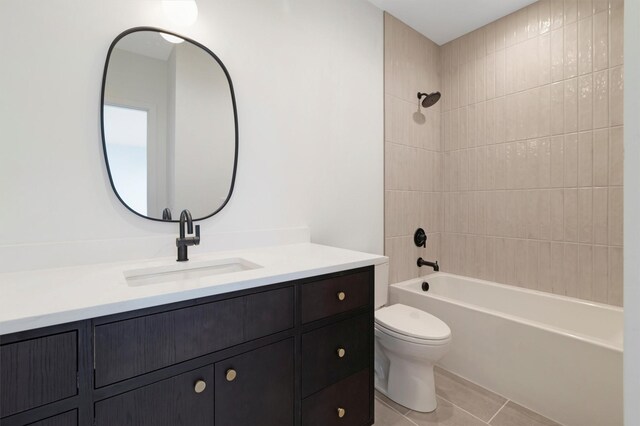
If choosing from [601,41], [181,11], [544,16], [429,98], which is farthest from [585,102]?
[181,11]

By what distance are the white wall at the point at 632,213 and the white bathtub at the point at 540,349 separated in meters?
1.34

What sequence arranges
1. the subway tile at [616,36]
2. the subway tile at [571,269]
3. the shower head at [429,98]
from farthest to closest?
the shower head at [429,98]
the subway tile at [571,269]
the subway tile at [616,36]

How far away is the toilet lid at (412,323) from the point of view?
1.56m

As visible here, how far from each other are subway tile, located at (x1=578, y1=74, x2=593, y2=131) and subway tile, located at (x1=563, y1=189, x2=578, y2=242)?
438 millimetres

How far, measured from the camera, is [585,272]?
1.95 m

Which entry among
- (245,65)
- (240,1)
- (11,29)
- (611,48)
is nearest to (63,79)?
(11,29)

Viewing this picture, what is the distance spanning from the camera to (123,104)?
1.22m

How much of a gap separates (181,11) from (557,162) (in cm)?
249

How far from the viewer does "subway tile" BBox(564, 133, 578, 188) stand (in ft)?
6.47

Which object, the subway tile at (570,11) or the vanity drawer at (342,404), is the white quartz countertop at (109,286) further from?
the subway tile at (570,11)

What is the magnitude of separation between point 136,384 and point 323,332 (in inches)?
24.2

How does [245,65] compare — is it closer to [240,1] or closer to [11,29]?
[240,1]

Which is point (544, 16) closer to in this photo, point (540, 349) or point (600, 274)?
point (600, 274)

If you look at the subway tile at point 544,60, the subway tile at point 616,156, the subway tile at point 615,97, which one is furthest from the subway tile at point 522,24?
the subway tile at point 616,156
